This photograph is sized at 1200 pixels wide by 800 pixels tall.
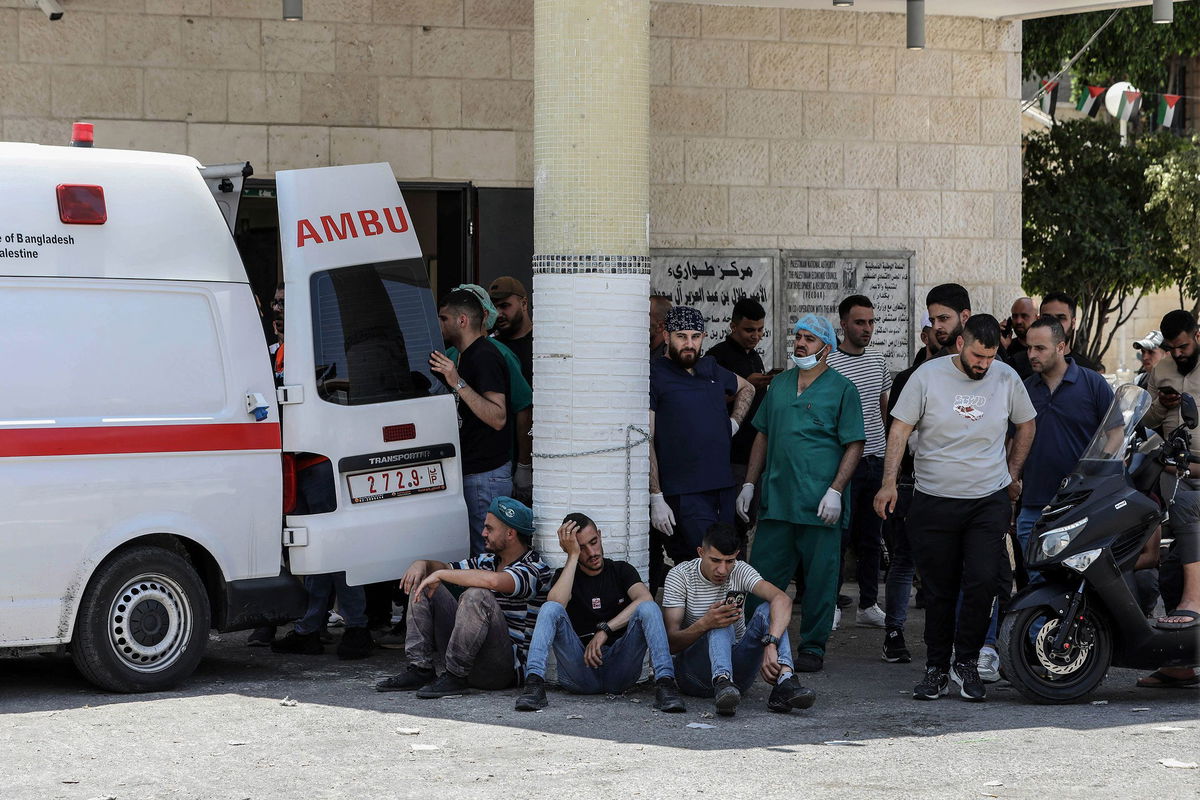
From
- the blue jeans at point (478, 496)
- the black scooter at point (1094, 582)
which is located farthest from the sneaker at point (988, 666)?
the blue jeans at point (478, 496)

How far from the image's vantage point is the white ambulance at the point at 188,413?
6.97 m

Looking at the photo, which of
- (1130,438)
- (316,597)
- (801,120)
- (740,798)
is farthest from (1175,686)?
(801,120)

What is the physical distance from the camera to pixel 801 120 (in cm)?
1237

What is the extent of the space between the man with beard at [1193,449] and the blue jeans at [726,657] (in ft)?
5.81

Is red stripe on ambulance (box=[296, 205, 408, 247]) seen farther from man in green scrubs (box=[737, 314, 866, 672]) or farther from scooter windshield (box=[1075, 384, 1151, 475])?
scooter windshield (box=[1075, 384, 1151, 475])

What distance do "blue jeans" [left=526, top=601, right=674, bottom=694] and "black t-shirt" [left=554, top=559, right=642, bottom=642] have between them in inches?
4.1

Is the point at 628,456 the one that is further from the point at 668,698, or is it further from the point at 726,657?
the point at 668,698

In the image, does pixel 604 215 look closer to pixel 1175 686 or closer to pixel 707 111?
→ pixel 1175 686

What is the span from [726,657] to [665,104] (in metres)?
5.98

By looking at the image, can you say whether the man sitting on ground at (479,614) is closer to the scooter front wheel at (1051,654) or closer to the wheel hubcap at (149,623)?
the wheel hubcap at (149,623)

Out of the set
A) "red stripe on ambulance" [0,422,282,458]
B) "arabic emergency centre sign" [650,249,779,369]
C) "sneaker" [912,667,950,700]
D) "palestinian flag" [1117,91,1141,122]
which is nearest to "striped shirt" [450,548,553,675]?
"red stripe on ambulance" [0,422,282,458]

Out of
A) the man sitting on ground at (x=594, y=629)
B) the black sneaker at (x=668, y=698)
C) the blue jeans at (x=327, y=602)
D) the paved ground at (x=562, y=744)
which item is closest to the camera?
the paved ground at (x=562, y=744)

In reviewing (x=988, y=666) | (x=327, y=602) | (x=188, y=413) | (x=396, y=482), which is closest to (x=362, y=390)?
(x=396, y=482)

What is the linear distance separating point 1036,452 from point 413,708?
3.24m
